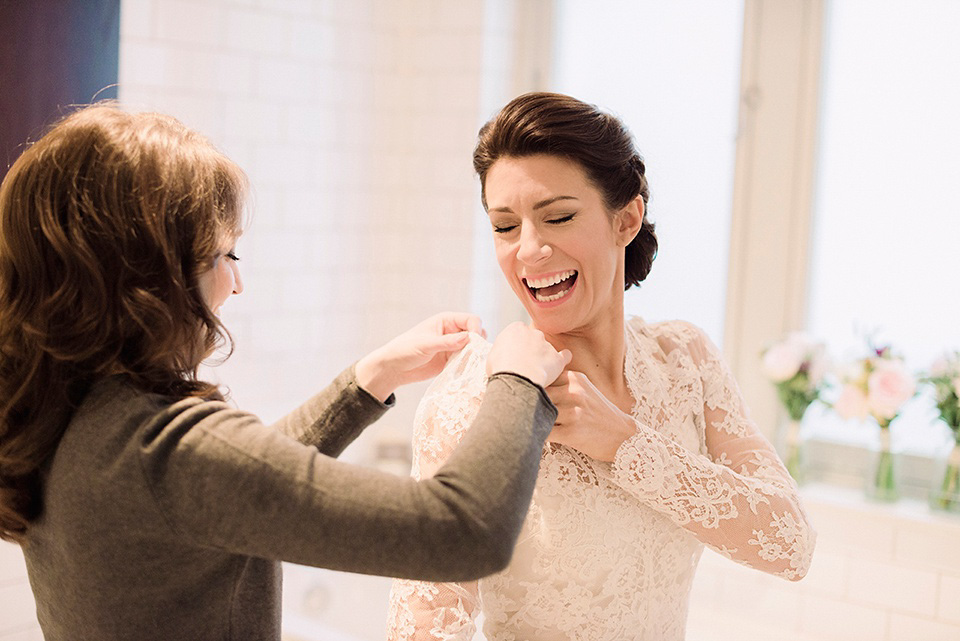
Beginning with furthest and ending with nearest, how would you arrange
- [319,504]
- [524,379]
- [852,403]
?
[852,403]
[524,379]
[319,504]

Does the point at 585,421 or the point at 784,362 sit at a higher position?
the point at 585,421

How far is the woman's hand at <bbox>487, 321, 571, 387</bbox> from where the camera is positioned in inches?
41.5

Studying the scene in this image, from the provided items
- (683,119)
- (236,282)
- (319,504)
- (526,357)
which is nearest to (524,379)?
(526,357)

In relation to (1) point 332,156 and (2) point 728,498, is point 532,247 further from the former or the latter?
(1) point 332,156

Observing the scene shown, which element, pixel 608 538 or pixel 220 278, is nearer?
pixel 220 278

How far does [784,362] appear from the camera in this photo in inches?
98.7

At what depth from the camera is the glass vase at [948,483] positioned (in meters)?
2.36

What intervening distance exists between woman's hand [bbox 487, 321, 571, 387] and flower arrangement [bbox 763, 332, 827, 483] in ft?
4.97

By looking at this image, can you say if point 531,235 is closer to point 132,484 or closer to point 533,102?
point 533,102

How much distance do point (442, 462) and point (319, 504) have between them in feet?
1.66

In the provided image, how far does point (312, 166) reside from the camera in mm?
2902

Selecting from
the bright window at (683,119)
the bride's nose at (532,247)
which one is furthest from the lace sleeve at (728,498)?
the bright window at (683,119)

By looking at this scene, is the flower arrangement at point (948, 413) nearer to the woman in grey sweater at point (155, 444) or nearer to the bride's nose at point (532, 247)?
the bride's nose at point (532, 247)

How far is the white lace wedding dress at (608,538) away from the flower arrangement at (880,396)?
3.39 ft
